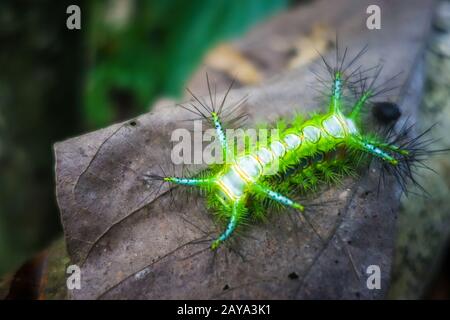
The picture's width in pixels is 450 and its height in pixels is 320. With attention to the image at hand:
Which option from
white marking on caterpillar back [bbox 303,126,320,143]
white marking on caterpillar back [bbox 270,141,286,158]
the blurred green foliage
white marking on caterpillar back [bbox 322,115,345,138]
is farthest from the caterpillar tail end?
the blurred green foliage

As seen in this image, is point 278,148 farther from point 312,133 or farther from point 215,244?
point 215,244

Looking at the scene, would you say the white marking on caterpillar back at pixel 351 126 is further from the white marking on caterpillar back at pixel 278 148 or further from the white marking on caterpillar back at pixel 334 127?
the white marking on caterpillar back at pixel 278 148

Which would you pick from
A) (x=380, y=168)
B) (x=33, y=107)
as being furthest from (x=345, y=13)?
(x=33, y=107)

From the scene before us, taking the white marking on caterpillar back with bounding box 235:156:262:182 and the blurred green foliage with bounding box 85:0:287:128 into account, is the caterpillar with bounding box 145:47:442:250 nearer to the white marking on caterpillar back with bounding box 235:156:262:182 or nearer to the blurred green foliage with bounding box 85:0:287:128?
the white marking on caterpillar back with bounding box 235:156:262:182

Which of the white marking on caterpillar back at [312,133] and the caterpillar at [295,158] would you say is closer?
the caterpillar at [295,158]

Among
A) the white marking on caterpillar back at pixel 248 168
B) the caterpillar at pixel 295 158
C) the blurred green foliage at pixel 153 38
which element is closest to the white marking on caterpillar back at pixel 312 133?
the caterpillar at pixel 295 158

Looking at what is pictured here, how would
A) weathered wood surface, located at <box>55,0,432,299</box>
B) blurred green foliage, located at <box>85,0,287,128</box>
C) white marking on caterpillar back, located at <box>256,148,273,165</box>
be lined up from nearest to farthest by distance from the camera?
1. weathered wood surface, located at <box>55,0,432,299</box>
2. white marking on caterpillar back, located at <box>256,148,273,165</box>
3. blurred green foliage, located at <box>85,0,287,128</box>
